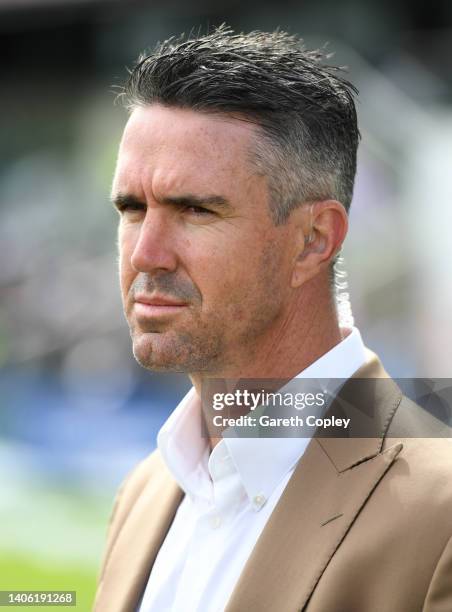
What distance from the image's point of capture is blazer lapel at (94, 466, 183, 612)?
254 cm

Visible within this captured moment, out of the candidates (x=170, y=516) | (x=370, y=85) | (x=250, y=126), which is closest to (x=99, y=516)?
(x=170, y=516)

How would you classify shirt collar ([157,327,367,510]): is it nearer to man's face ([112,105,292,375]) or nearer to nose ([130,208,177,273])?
man's face ([112,105,292,375])

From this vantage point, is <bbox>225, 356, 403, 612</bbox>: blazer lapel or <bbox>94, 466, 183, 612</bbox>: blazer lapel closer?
<bbox>225, 356, 403, 612</bbox>: blazer lapel

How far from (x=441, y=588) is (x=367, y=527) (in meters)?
0.22

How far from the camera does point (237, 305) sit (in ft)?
7.77

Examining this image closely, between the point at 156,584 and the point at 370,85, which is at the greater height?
the point at 370,85

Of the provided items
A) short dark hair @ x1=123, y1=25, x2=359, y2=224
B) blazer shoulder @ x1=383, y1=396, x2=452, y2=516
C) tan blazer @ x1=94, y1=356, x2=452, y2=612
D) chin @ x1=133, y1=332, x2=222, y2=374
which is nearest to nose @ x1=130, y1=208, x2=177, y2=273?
chin @ x1=133, y1=332, x2=222, y2=374

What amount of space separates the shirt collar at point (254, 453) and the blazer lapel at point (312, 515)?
82 mm

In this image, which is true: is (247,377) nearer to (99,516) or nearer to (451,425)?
(451,425)

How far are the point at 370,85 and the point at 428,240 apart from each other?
2491 mm

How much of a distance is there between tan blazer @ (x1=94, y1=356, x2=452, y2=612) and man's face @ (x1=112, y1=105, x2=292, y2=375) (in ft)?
1.17

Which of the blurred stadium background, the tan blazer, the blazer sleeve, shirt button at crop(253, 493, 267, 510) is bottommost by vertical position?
the blazer sleeve

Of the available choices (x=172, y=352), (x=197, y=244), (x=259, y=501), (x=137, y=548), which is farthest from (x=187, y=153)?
(x=137, y=548)

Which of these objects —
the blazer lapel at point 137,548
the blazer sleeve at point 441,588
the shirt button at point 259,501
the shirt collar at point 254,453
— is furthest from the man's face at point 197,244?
the blazer sleeve at point 441,588
